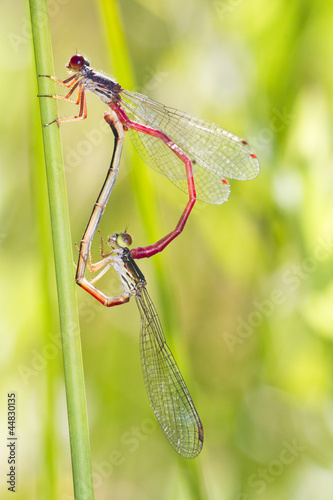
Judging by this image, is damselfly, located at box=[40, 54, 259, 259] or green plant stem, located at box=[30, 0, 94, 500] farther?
damselfly, located at box=[40, 54, 259, 259]

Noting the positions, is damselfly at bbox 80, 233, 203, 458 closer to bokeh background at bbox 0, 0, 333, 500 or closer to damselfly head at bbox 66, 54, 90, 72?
bokeh background at bbox 0, 0, 333, 500

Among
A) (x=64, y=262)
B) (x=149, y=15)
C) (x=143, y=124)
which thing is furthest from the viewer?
(x=149, y=15)

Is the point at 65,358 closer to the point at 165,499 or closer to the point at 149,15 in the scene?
the point at 165,499

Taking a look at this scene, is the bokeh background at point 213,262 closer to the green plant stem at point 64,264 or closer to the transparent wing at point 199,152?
the transparent wing at point 199,152

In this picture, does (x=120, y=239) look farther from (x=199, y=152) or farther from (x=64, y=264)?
(x=199, y=152)

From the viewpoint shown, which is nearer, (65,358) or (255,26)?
(65,358)

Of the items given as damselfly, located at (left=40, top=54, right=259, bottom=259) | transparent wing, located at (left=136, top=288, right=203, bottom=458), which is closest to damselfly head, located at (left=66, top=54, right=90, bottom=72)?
damselfly, located at (left=40, top=54, right=259, bottom=259)

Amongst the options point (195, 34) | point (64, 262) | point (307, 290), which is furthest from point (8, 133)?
point (307, 290)
